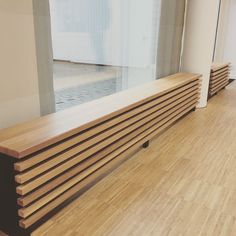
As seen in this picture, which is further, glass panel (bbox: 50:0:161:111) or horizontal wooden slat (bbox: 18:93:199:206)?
glass panel (bbox: 50:0:161:111)

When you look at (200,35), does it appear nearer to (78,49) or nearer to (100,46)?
(100,46)

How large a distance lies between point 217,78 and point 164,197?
4.37 metres

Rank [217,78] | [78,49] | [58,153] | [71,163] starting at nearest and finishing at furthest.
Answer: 1. [58,153]
2. [71,163]
3. [78,49]
4. [217,78]

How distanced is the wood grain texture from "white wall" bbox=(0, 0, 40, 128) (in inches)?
32.7

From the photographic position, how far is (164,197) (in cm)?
233

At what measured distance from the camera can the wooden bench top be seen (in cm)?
Result: 164

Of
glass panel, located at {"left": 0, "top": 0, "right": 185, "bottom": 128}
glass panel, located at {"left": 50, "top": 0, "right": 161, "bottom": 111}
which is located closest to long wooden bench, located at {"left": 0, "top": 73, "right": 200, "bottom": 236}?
glass panel, located at {"left": 0, "top": 0, "right": 185, "bottom": 128}

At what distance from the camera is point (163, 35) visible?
430cm

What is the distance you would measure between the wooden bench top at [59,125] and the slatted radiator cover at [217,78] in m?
3.05

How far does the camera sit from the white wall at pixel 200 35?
4.57 metres

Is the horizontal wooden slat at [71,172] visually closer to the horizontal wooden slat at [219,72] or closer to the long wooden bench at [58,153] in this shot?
the long wooden bench at [58,153]

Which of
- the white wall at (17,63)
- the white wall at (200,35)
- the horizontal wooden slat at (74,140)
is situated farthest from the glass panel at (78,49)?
the horizontal wooden slat at (74,140)

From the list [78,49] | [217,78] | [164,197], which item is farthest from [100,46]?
[217,78]

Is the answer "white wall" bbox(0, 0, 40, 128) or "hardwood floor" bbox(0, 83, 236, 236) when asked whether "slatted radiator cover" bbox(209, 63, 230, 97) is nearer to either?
"hardwood floor" bbox(0, 83, 236, 236)
